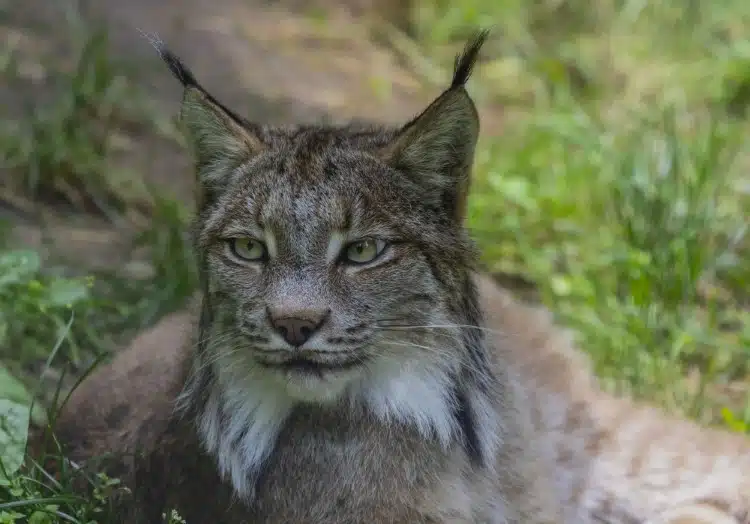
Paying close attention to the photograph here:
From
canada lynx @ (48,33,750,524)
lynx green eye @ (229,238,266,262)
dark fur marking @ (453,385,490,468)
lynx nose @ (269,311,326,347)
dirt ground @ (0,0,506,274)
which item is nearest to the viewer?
lynx nose @ (269,311,326,347)

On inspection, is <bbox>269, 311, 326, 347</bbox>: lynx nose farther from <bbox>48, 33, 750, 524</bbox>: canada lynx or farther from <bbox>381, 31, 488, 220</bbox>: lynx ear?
<bbox>381, 31, 488, 220</bbox>: lynx ear

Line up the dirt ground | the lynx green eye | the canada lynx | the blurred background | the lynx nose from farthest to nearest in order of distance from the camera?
the dirt ground < the blurred background < the lynx green eye < the canada lynx < the lynx nose

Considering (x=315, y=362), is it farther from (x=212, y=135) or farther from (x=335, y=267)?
(x=212, y=135)

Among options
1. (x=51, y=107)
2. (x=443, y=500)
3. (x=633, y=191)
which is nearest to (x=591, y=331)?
(x=633, y=191)

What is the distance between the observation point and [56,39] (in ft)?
25.5

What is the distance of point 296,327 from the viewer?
3170mm

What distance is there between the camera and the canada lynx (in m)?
3.29

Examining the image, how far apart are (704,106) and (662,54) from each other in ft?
2.44

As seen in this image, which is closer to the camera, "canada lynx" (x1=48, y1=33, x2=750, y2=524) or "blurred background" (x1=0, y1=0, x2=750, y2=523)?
"canada lynx" (x1=48, y1=33, x2=750, y2=524)

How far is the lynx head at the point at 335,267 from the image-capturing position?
326 centimetres

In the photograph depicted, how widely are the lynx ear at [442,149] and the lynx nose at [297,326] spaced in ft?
1.94

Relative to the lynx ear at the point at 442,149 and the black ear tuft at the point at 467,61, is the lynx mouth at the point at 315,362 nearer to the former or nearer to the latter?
the lynx ear at the point at 442,149

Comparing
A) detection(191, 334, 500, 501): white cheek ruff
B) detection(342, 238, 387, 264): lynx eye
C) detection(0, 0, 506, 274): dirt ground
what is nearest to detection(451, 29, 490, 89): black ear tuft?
detection(342, 238, 387, 264): lynx eye

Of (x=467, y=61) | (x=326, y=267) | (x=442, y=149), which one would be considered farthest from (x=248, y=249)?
(x=467, y=61)
